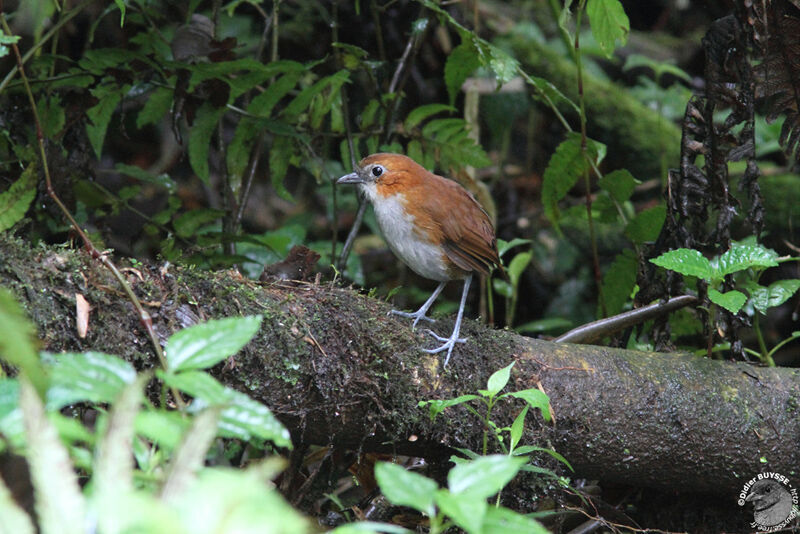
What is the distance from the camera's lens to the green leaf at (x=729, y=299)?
2.60 metres

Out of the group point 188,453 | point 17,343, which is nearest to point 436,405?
point 188,453

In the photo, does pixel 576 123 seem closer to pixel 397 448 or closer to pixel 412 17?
pixel 412 17

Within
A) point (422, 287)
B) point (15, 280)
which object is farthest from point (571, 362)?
point (422, 287)

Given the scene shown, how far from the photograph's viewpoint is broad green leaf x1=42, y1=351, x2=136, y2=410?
Result: 1070 mm

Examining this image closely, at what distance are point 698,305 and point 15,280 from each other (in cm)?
246

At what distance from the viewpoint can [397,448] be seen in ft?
8.29

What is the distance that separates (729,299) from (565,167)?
1170mm

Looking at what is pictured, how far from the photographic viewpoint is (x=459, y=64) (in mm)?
3473

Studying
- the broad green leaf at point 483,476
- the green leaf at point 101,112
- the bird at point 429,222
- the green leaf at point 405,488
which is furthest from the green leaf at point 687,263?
the green leaf at point 101,112

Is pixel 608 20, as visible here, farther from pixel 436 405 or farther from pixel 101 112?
pixel 101 112

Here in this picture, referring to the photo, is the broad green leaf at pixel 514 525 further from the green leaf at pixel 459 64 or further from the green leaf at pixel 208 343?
the green leaf at pixel 459 64

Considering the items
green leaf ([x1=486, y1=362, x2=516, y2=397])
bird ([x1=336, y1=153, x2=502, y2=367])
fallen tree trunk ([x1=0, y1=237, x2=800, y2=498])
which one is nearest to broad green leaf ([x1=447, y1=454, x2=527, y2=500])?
green leaf ([x1=486, y1=362, x2=516, y2=397])

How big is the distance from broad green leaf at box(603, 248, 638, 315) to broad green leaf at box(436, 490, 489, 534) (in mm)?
2558

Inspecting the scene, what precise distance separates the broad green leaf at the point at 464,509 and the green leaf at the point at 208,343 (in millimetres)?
391
